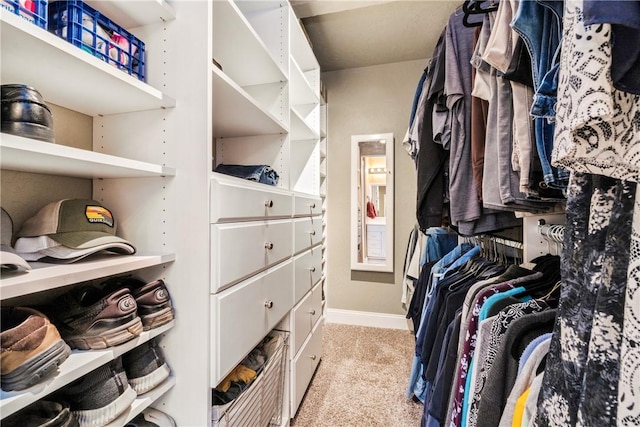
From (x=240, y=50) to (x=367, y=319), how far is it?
2331mm

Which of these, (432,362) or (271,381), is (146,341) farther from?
(432,362)

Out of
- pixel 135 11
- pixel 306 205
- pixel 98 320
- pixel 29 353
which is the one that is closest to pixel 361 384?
pixel 306 205

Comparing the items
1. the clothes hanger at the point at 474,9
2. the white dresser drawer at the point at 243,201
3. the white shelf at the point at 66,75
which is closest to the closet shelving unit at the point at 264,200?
the white dresser drawer at the point at 243,201

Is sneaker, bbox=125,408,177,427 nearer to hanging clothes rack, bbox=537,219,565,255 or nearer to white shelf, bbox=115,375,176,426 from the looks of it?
white shelf, bbox=115,375,176,426

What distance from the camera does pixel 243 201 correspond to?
3.05 feet

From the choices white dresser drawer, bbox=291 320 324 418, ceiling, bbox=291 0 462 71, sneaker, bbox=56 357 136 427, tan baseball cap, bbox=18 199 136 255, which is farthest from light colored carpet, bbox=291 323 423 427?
ceiling, bbox=291 0 462 71

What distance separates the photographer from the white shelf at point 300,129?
155 centimetres

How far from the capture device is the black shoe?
52cm

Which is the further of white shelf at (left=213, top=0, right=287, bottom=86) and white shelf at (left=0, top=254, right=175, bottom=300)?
white shelf at (left=213, top=0, right=287, bottom=86)

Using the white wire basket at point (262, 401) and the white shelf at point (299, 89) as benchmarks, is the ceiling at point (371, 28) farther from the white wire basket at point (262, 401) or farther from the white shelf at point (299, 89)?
the white wire basket at point (262, 401)

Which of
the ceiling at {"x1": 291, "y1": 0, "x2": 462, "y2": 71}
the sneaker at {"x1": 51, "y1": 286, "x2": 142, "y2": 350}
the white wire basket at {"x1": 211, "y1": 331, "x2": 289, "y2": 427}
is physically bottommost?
the white wire basket at {"x1": 211, "y1": 331, "x2": 289, "y2": 427}

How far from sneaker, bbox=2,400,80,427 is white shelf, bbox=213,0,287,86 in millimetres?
1161

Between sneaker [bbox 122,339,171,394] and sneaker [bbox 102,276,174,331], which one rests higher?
sneaker [bbox 102,276,174,331]

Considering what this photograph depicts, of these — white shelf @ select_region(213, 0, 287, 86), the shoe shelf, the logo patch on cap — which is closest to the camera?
the shoe shelf
